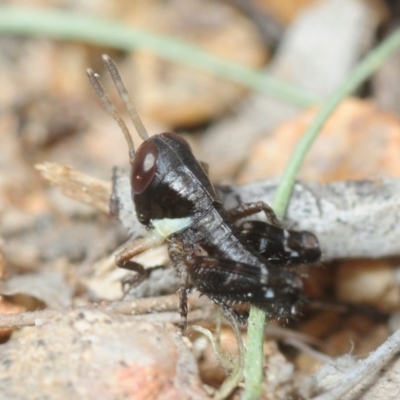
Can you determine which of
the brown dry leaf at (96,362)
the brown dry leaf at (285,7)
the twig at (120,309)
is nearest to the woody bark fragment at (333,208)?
the twig at (120,309)

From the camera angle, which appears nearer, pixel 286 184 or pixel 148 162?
pixel 148 162

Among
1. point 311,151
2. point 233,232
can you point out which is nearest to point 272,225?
point 233,232

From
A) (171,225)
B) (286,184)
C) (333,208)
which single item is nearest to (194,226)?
(171,225)

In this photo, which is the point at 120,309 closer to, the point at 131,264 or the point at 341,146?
the point at 131,264

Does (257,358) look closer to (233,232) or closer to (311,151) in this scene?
(233,232)

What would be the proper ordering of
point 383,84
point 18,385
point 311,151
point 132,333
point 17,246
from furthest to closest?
point 383,84 < point 311,151 < point 17,246 < point 132,333 < point 18,385

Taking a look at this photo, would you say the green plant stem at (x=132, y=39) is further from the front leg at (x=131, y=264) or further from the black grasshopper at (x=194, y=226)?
the front leg at (x=131, y=264)
